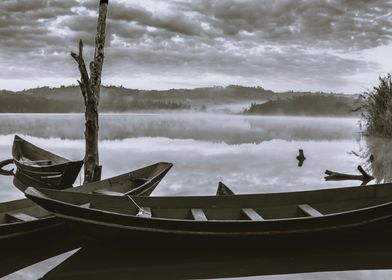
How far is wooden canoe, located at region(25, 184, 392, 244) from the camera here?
7910 millimetres

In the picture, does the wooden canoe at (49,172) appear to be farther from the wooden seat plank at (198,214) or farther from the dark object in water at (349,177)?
the dark object in water at (349,177)

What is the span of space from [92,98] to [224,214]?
7269 mm

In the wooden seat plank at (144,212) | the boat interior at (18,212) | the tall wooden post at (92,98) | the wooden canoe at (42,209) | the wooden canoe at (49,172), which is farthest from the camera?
the tall wooden post at (92,98)

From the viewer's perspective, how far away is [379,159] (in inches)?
971

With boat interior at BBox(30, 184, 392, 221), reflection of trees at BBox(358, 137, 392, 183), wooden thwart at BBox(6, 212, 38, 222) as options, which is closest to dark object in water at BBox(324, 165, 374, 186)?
reflection of trees at BBox(358, 137, 392, 183)

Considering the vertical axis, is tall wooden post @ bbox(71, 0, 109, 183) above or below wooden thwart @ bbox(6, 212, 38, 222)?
above

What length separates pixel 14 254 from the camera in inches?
330

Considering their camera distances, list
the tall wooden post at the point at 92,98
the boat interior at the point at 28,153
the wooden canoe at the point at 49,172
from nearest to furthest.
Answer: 1. the wooden canoe at the point at 49,172
2. the tall wooden post at the point at 92,98
3. the boat interior at the point at 28,153

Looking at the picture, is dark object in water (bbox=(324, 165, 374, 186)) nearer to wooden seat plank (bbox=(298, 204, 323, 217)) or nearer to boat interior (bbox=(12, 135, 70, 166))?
wooden seat plank (bbox=(298, 204, 323, 217))

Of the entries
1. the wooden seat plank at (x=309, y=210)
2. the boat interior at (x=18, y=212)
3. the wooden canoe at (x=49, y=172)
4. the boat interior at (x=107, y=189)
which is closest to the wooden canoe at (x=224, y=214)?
the wooden seat plank at (x=309, y=210)

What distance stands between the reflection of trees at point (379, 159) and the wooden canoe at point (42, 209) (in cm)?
1034

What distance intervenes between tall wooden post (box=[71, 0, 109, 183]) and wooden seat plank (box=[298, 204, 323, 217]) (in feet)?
24.5

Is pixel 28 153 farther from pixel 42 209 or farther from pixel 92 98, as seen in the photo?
pixel 42 209

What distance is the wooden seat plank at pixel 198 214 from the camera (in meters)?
8.50
